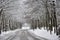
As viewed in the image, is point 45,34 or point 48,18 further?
point 48,18

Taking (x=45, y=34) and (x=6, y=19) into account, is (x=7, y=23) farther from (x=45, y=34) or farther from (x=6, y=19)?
(x=45, y=34)

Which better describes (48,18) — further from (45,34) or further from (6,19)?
(6,19)

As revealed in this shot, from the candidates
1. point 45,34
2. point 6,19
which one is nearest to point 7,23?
point 6,19

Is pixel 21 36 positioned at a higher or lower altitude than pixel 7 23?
lower

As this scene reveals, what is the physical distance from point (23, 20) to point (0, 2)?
3.60 feet

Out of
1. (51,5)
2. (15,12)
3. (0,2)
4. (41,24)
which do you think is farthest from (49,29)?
(0,2)

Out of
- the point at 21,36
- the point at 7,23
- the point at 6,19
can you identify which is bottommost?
the point at 21,36

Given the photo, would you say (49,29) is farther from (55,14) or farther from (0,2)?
(0,2)

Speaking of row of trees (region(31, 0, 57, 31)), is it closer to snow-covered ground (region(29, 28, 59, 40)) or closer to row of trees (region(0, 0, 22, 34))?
snow-covered ground (region(29, 28, 59, 40))

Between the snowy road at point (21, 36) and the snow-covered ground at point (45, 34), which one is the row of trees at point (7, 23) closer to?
the snowy road at point (21, 36)

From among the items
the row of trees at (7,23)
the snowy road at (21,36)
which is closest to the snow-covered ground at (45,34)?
the snowy road at (21,36)

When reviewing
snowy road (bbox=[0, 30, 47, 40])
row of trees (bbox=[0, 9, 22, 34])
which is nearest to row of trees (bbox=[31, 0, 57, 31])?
snowy road (bbox=[0, 30, 47, 40])

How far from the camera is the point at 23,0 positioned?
752 centimetres

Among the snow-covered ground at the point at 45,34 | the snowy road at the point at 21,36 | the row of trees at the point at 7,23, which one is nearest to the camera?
the snowy road at the point at 21,36
